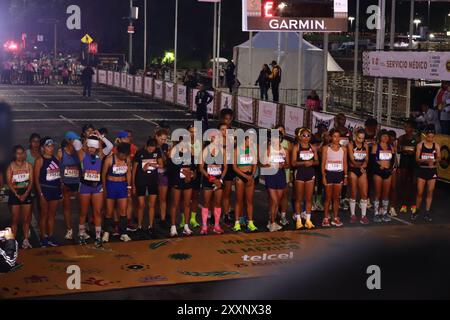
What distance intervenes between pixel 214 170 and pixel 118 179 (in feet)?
5.95

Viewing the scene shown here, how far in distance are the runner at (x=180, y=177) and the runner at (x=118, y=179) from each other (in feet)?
2.98

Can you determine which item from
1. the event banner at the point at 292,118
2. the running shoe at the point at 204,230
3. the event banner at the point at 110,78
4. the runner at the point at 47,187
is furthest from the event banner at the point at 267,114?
the event banner at the point at 110,78

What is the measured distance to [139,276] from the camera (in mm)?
10180

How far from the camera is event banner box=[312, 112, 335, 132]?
73.0 feet

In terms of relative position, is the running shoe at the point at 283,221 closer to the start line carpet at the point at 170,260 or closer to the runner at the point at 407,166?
the start line carpet at the point at 170,260

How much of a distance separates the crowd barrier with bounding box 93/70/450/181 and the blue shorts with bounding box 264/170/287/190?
636cm

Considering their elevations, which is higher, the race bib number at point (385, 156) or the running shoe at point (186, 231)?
the race bib number at point (385, 156)

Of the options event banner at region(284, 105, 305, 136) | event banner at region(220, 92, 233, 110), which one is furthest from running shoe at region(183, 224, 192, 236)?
event banner at region(220, 92, 233, 110)

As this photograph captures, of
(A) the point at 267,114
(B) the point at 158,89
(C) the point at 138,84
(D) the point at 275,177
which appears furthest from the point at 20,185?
(C) the point at 138,84

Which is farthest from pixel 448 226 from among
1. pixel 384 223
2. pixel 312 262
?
pixel 312 262

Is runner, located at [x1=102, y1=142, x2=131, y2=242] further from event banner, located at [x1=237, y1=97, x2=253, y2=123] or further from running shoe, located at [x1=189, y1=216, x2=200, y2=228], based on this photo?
event banner, located at [x1=237, y1=97, x2=253, y2=123]

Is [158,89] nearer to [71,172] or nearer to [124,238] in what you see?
[71,172]

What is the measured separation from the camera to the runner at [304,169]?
1308 centimetres
